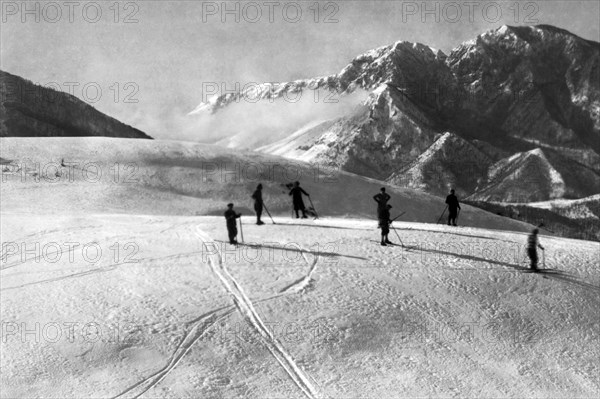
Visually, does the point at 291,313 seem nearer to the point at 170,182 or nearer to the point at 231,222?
the point at 231,222

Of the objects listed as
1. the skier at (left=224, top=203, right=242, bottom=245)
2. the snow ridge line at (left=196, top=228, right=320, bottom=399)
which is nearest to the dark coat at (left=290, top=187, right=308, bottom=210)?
the skier at (left=224, top=203, right=242, bottom=245)

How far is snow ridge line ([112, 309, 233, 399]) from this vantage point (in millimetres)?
17031

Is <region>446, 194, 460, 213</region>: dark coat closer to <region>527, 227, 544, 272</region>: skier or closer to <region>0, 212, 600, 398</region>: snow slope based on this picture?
<region>0, 212, 600, 398</region>: snow slope

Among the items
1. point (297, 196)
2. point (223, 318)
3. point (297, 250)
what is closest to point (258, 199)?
point (297, 196)

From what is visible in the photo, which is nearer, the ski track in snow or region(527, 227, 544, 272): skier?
the ski track in snow

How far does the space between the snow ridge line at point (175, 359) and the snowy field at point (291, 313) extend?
0.17 ft

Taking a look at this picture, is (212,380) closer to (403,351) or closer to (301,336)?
(301,336)

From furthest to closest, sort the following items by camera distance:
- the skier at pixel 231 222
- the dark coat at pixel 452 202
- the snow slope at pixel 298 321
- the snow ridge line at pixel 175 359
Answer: the dark coat at pixel 452 202, the skier at pixel 231 222, the snow slope at pixel 298 321, the snow ridge line at pixel 175 359

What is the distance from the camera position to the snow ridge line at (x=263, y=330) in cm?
1756

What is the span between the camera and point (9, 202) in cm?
4181

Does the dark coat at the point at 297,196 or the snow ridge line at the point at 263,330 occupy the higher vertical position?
the dark coat at the point at 297,196

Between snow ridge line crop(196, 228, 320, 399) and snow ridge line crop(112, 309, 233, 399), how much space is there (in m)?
0.74

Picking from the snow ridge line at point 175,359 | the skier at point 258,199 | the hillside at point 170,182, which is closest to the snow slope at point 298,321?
the snow ridge line at point 175,359

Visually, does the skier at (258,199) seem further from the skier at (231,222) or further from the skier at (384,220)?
the skier at (384,220)
